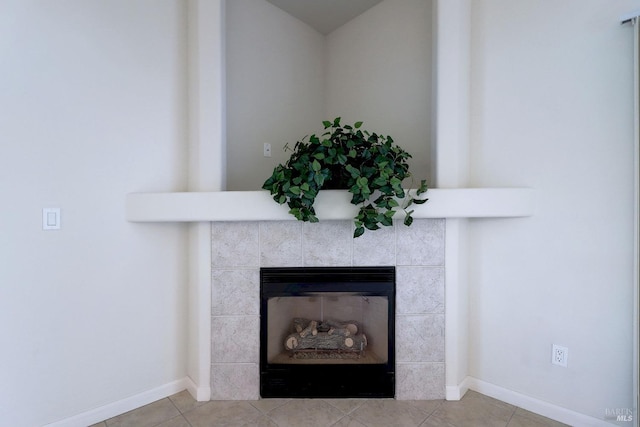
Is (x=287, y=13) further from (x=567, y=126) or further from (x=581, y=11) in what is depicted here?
(x=567, y=126)

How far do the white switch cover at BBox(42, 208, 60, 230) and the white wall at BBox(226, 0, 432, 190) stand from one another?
0.92 meters

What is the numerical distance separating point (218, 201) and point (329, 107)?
5.04 feet

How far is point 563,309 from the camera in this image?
4.92 ft

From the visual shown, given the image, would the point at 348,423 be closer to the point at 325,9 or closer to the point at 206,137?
the point at 206,137

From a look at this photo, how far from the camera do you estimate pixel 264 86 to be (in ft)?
7.35

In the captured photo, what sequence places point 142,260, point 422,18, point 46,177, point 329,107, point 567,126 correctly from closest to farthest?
1. point 46,177
2. point 567,126
3. point 142,260
4. point 422,18
5. point 329,107

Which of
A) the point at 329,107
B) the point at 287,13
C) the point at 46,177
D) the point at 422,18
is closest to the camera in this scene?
the point at 46,177

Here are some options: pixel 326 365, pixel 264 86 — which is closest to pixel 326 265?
pixel 326 365

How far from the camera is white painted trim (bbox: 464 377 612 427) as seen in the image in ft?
4.71

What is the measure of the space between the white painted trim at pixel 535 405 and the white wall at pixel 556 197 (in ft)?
0.10

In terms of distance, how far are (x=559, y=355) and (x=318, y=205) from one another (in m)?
1.45

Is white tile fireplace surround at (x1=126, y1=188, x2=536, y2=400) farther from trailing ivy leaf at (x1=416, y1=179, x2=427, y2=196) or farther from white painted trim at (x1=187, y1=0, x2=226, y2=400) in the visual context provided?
trailing ivy leaf at (x1=416, y1=179, x2=427, y2=196)

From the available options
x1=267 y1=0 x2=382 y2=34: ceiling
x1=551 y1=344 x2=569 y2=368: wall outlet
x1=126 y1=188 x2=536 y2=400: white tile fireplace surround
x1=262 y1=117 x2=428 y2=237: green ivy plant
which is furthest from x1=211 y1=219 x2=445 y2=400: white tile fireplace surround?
x1=267 y1=0 x2=382 y2=34: ceiling

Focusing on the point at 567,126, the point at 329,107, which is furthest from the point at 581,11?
the point at 329,107
